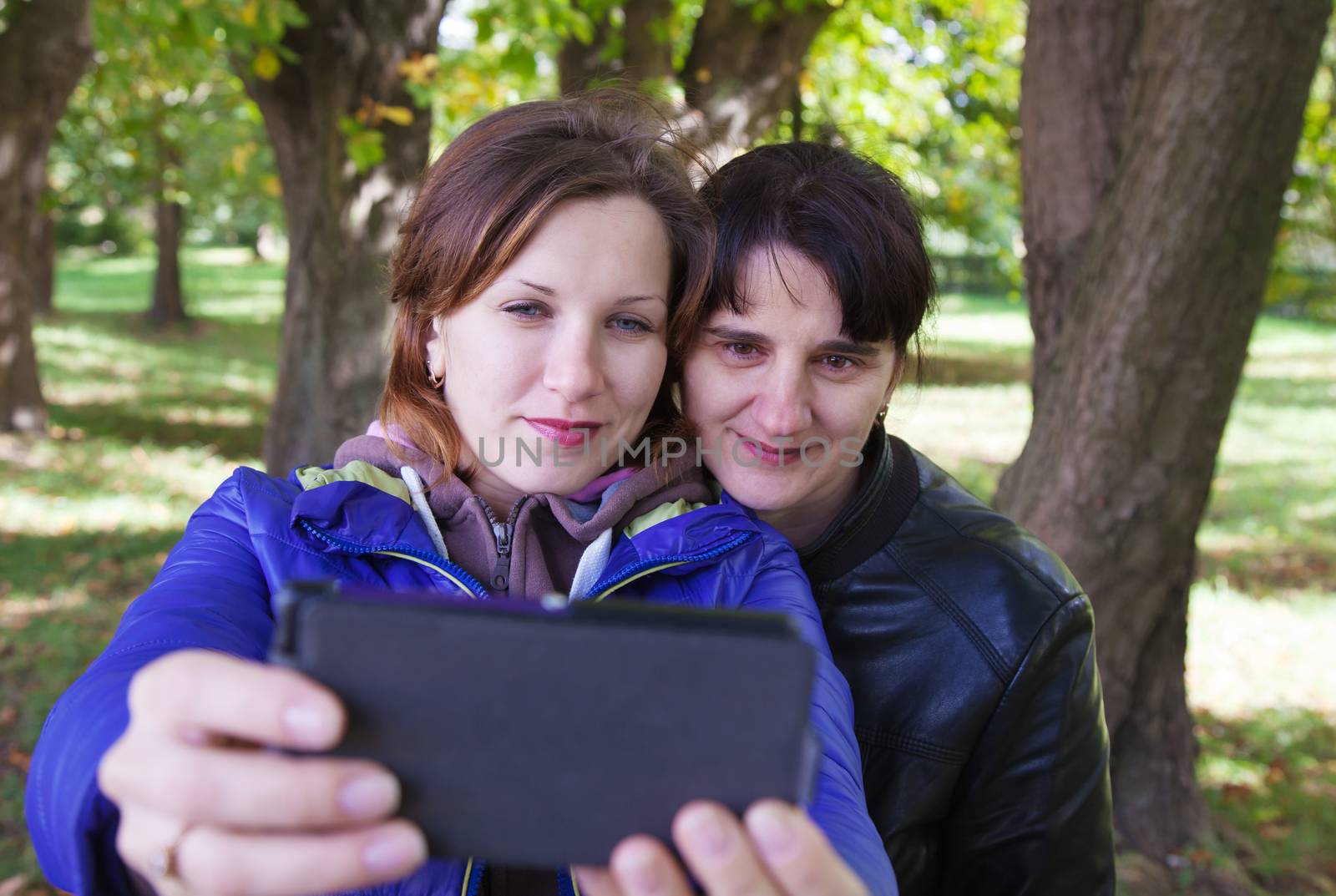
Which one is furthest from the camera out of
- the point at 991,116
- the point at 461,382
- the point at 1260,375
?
the point at 1260,375

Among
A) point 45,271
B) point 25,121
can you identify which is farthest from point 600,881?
point 45,271

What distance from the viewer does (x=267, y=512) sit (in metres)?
1.77

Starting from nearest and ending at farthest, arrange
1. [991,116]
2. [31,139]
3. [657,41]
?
[657,41], [31,139], [991,116]

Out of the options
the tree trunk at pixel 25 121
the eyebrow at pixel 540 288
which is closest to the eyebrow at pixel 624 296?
the eyebrow at pixel 540 288

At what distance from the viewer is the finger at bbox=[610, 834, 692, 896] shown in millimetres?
1024

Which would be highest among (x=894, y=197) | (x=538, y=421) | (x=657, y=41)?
(x=657, y=41)

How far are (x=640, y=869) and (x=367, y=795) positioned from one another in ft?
0.89

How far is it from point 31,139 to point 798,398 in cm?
875

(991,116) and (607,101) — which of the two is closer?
(607,101)

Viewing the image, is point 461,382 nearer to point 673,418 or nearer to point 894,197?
point 673,418

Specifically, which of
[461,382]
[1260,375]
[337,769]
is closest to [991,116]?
[1260,375]

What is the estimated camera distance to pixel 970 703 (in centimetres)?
224

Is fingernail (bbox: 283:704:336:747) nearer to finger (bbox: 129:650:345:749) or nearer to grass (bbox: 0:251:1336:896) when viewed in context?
finger (bbox: 129:650:345:749)

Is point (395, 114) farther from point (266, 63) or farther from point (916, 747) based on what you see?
point (916, 747)
